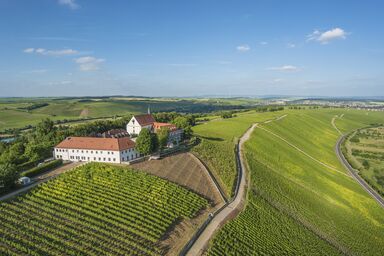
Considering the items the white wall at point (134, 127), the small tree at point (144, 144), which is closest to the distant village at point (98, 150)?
the small tree at point (144, 144)

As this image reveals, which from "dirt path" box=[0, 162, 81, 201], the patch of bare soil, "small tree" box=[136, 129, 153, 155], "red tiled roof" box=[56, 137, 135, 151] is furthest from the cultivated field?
"dirt path" box=[0, 162, 81, 201]

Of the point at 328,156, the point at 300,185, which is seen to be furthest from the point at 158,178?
the point at 328,156

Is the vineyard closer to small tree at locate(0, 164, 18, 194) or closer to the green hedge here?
small tree at locate(0, 164, 18, 194)

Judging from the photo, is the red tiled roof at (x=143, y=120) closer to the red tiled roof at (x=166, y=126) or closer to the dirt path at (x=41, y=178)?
the red tiled roof at (x=166, y=126)

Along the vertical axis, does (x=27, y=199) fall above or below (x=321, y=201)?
above

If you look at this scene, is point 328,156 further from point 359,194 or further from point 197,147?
point 197,147

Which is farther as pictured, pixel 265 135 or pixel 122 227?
pixel 265 135

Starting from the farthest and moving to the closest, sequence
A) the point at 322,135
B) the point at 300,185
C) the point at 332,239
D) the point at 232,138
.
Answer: the point at 322,135 → the point at 232,138 → the point at 300,185 → the point at 332,239

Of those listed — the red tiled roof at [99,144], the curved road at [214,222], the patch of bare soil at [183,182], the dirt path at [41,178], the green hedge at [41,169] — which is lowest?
the curved road at [214,222]
